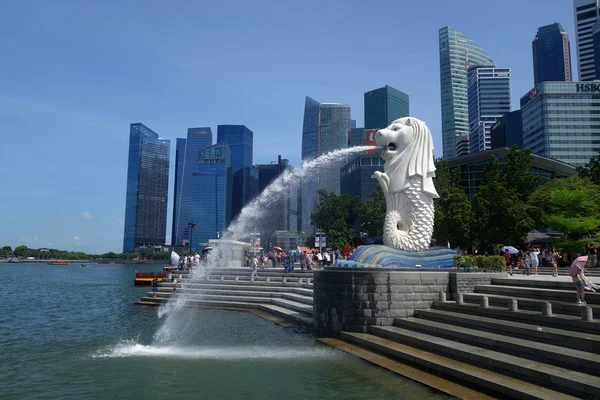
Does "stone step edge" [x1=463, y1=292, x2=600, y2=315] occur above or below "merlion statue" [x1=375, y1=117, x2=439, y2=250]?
below

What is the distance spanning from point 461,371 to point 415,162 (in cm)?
1173

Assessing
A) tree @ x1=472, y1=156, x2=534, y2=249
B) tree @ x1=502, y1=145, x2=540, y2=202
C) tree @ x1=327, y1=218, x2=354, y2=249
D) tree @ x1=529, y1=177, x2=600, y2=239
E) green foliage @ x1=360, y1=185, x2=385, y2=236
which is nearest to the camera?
tree @ x1=529, y1=177, x2=600, y2=239

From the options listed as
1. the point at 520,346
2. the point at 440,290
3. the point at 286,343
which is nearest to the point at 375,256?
the point at 440,290

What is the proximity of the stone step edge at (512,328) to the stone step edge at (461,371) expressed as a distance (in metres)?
1.54

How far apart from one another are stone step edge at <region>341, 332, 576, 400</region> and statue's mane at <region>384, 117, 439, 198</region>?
822 cm

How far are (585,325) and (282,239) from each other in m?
78.9

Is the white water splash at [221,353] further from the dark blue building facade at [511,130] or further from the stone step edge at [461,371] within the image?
the dark blue building facade at [511,130]

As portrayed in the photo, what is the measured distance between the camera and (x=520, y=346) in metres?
9.50

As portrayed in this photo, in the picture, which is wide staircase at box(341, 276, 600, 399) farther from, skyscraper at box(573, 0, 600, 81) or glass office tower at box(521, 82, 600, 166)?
skyscraper at box(573, 0, 600, 81)

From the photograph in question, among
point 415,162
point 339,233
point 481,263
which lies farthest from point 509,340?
point 339,233

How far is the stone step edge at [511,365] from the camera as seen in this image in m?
7.58

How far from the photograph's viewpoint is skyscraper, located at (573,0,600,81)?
171250 mm

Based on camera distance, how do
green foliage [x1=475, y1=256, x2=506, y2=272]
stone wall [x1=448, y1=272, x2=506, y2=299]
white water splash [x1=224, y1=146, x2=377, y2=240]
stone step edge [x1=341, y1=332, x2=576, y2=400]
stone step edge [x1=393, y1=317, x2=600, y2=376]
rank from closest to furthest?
stone step edge [x1=341, y1=332, x2=576, y2=400] < stone step edge [x1=393, y1=317, x2=600, y2=376] < stone wall [x1=448, y1=272, x2=506, y2=299] < green foliage [x1=475, y1=256, x2=506, y2=272] < white water splash [x1=224, y1=146, x2=377, y2=240]

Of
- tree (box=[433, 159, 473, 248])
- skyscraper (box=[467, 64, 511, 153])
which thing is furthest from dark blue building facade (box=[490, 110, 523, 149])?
tree (box=[433, 159, 473, 248])
